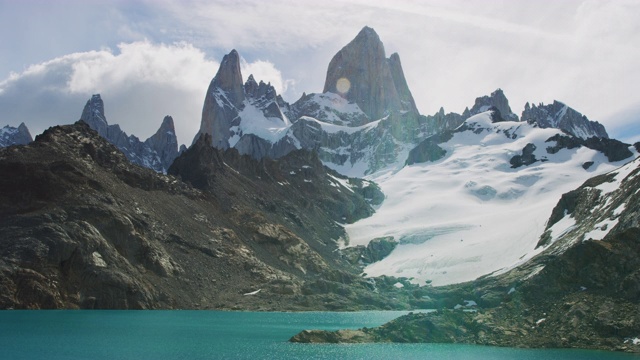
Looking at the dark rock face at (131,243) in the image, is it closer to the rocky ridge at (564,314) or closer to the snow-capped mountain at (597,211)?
the snow-capped mountain at (597,211)

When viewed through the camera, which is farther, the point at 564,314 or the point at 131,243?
the point at 131,243

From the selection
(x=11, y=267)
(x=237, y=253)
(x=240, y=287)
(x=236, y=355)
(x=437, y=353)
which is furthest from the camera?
(x=237, y=253)

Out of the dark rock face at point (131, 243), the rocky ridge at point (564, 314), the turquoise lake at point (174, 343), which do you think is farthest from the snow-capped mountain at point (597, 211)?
the dark rock face at point (131, 243)

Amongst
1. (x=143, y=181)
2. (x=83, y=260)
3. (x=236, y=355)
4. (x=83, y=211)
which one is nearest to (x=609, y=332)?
(x=236, y=355)

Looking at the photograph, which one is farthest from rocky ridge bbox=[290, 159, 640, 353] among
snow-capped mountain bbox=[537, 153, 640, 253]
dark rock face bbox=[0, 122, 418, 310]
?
dark rock face bbox=[0, 122, 418, 310]

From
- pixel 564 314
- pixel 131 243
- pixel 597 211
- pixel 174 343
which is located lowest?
pixel 564 314

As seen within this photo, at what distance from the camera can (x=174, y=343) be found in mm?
72750

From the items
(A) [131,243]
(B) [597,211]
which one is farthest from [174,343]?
(B) [597,211]

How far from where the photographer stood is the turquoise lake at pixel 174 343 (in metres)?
64.2

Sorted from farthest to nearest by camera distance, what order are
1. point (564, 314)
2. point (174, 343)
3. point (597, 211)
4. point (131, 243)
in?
point (597, 211) → point (131, 243) → point (564, 314) → point (174, 343)

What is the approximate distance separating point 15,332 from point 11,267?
31.8m

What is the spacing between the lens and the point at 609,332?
68.5 meters

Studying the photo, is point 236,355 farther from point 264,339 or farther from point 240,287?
point 240,287

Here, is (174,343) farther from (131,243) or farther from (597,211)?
(597,211)
